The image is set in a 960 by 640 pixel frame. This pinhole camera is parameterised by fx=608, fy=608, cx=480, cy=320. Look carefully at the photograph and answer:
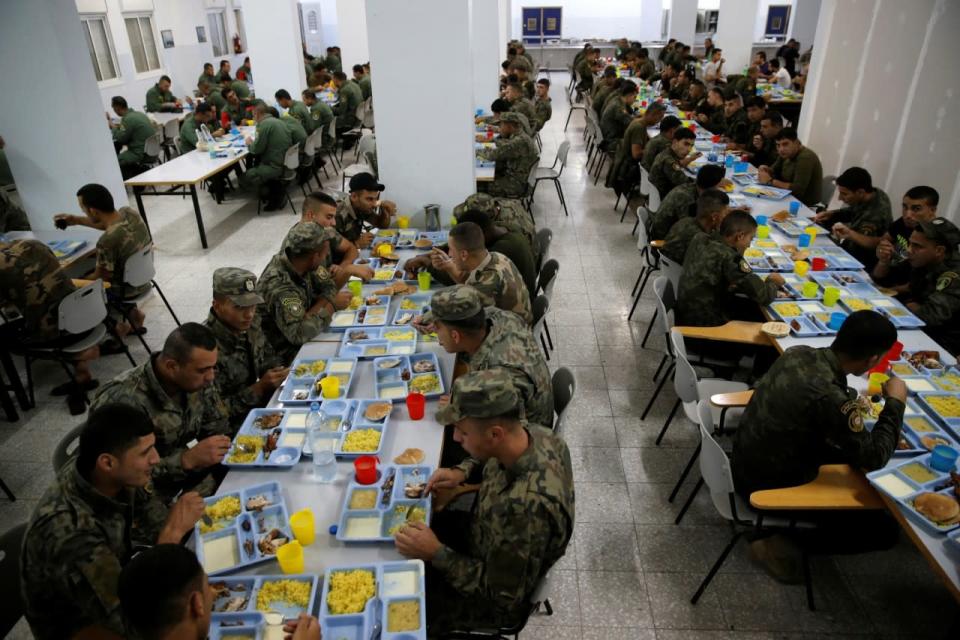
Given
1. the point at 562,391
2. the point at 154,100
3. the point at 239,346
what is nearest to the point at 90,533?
the point at 239,346

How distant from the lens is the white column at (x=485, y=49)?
33.9 feet

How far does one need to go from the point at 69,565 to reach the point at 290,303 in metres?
2.08

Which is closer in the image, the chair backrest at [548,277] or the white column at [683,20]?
the chair backrest at [548,277]

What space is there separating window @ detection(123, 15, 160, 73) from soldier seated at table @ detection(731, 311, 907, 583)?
1595cm

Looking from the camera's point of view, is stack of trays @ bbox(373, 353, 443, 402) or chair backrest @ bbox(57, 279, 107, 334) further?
chair backrest @ bbox(57, 279, 107, 334)

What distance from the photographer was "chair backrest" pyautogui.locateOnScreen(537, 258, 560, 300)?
16.1 ft

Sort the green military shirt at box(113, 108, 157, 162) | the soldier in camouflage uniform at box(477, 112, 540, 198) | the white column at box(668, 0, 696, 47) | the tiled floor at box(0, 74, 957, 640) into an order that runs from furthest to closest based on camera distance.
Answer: the white column at box(668, 0, 696, 47) → the green military shirt at box(113, 108, 157, 162) → the soldier in camouflage uniform at box(477, 112, 540, 198) → the tiled floor at box(0, 74, 957, 640)

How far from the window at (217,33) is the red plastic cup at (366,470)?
18.5 m

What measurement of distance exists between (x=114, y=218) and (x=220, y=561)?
4.30 m

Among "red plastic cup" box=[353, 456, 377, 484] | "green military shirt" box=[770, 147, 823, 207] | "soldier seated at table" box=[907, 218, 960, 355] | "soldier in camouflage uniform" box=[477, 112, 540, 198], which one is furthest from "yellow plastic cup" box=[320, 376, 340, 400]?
"green military shirt" box=[770, 147, 823, 207]

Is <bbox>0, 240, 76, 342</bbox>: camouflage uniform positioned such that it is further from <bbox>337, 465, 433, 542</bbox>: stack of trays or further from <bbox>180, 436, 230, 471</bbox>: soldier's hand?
<bbox>337, 465, 433, 542</bbox>: stack of trays

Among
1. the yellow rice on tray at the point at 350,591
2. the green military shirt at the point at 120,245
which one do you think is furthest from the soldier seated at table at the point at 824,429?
the green military shirt at the point at 120,245

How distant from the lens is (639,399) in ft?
16.8

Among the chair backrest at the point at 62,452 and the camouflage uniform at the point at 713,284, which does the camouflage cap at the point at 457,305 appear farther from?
the camouflage uniform at the point at 713,284
